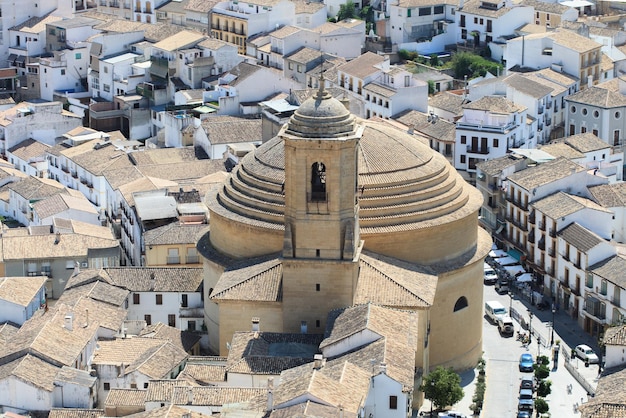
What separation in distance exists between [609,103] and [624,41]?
1656 centimetres

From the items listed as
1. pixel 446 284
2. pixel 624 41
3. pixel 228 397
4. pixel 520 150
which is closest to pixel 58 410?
pixel 228 397

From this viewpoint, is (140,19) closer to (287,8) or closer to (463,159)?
(287,8)

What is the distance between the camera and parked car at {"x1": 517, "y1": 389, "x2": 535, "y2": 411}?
68.6 m

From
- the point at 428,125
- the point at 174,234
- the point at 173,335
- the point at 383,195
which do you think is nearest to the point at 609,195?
the point at 428,125

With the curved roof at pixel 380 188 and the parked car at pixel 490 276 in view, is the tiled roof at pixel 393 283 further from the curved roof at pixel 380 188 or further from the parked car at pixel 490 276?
the parked car at pixel 490 276

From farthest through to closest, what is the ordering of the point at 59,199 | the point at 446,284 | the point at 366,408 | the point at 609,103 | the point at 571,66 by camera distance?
the point at 571,66 < the point at 609,103 < the point at 59,199 < the point at 446,284 < the point at 366,408

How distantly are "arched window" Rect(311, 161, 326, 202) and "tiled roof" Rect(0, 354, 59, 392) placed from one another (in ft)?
39.8

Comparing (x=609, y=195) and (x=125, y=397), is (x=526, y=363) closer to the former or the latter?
(x=609, y=195)

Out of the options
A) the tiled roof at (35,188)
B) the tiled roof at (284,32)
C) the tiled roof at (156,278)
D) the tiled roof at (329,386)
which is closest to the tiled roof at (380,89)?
the tiled roof at (284,32)

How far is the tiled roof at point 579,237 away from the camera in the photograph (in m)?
79.6

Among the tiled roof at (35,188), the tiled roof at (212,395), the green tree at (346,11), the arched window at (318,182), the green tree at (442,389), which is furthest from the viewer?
the green tree at (346,11)

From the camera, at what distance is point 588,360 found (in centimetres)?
7412

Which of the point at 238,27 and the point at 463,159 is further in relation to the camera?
the point at 238,27

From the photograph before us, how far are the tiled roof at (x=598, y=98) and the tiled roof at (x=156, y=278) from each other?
34.9m
